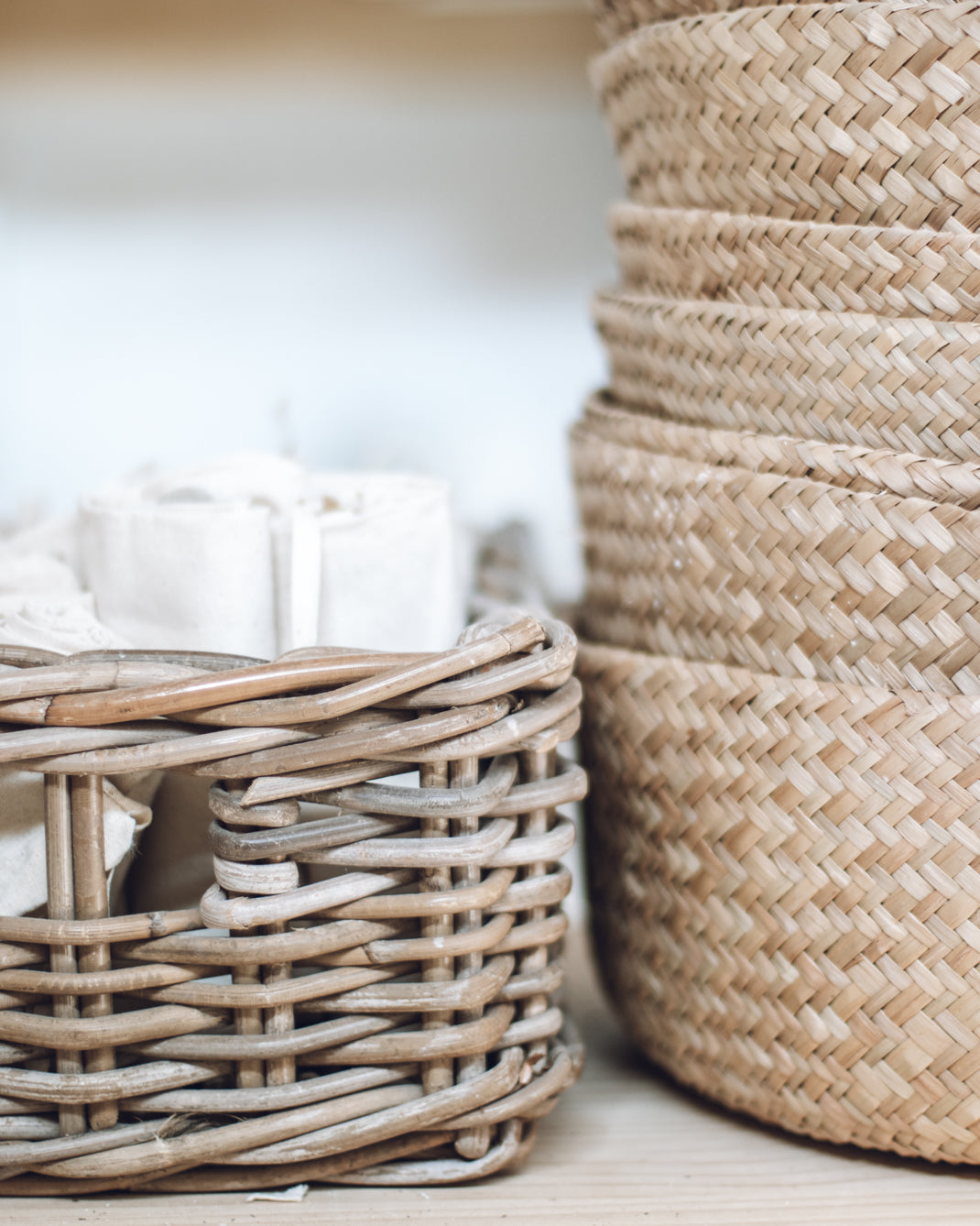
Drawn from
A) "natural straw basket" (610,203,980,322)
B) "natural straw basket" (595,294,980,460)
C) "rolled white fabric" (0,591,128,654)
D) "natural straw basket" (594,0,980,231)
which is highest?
"natural straw basket" (594,0,980,231)

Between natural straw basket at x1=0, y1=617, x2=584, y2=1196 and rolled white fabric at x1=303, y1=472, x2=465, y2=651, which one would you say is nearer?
natural straw basket at x1=0, y1=617, x2=584, y2=1196

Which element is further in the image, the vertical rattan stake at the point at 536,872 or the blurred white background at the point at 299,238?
the blurred white background at the point at 299,238

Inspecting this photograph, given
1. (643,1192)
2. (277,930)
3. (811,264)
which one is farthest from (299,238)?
(643,1192)

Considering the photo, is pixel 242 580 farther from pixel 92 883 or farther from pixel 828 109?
pixel 828 109

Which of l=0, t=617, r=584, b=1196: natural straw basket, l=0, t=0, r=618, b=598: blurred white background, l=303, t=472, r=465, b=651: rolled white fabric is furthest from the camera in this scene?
l=0, t=0, r=618, b=598: blurred white background

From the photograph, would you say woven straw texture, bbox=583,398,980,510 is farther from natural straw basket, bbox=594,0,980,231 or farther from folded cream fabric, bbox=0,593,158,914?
folded cream fabric, bbox=0,593,158,914

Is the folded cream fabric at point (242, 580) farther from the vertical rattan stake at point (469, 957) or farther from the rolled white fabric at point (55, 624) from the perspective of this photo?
the vertical rattan stake at point (469, 957)

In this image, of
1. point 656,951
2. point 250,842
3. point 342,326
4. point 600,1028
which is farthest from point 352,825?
point 342,326

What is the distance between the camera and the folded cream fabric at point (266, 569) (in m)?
0.51

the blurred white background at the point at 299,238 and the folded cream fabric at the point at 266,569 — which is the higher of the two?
the blurred white background at the point at 299,238

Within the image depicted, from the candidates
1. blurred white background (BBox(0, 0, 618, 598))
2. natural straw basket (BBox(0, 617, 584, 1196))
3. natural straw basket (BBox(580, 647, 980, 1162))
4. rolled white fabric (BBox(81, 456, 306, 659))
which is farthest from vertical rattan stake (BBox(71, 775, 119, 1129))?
blurred white background (BBox(0, 0, 618, 598))

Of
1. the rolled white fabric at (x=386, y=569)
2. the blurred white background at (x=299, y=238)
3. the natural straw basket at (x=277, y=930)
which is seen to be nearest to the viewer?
the natural straw basket at (x=277, y=930)

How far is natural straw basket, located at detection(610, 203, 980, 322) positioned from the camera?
1.49ft

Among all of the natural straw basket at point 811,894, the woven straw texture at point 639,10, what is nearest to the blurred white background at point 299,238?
the woven straw texture at point 639,10
